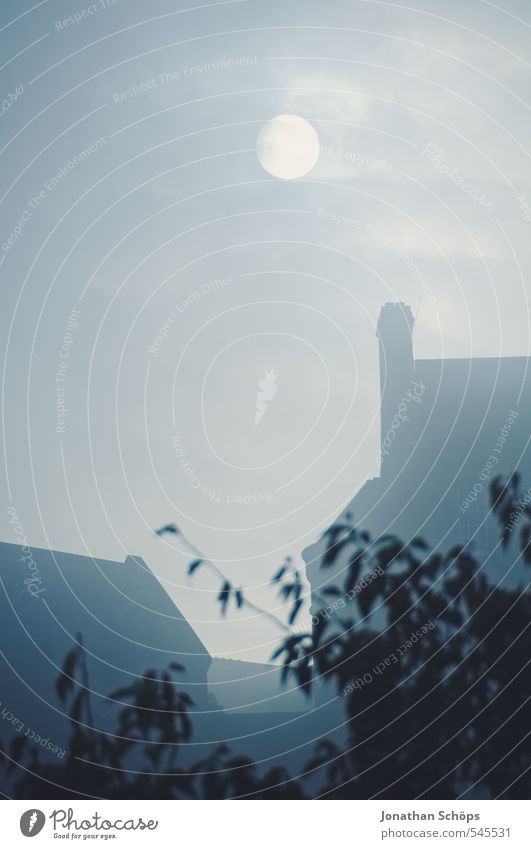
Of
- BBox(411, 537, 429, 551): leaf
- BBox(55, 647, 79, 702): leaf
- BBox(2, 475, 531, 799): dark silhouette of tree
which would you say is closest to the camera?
BBox(55, 647, 79, 702): leaf

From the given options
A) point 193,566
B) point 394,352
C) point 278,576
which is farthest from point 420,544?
A: point 394,352

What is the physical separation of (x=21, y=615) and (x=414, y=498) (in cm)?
1344

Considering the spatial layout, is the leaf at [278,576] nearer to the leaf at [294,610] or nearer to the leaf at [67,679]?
the leaf at [294,610]

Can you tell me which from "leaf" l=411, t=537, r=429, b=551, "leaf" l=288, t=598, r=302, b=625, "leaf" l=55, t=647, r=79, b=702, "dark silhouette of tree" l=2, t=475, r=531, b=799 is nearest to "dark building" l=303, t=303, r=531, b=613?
"dark silhouette of tree" l=2, t=475, r=531, b=799

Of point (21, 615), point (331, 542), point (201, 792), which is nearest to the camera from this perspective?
point (331, 542)

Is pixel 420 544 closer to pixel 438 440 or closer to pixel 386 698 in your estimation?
pixel 386 698

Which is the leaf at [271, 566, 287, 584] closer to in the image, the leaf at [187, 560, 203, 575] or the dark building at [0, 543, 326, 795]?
the leaf at [187, 560, 203, 575]

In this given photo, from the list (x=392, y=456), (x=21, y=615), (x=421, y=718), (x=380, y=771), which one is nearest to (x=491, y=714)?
(x=421, y=718)

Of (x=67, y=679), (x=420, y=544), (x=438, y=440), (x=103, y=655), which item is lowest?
(x=67, y=679)

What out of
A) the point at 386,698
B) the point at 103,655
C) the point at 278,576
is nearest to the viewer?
the point at 278,576

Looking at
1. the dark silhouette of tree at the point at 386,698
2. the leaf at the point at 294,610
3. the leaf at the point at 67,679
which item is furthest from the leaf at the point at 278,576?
the leaf at the point at 67,679

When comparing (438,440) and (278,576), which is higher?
(438,440)

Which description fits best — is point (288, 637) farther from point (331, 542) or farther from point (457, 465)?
point (457, 465)

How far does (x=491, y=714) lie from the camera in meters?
5.29
